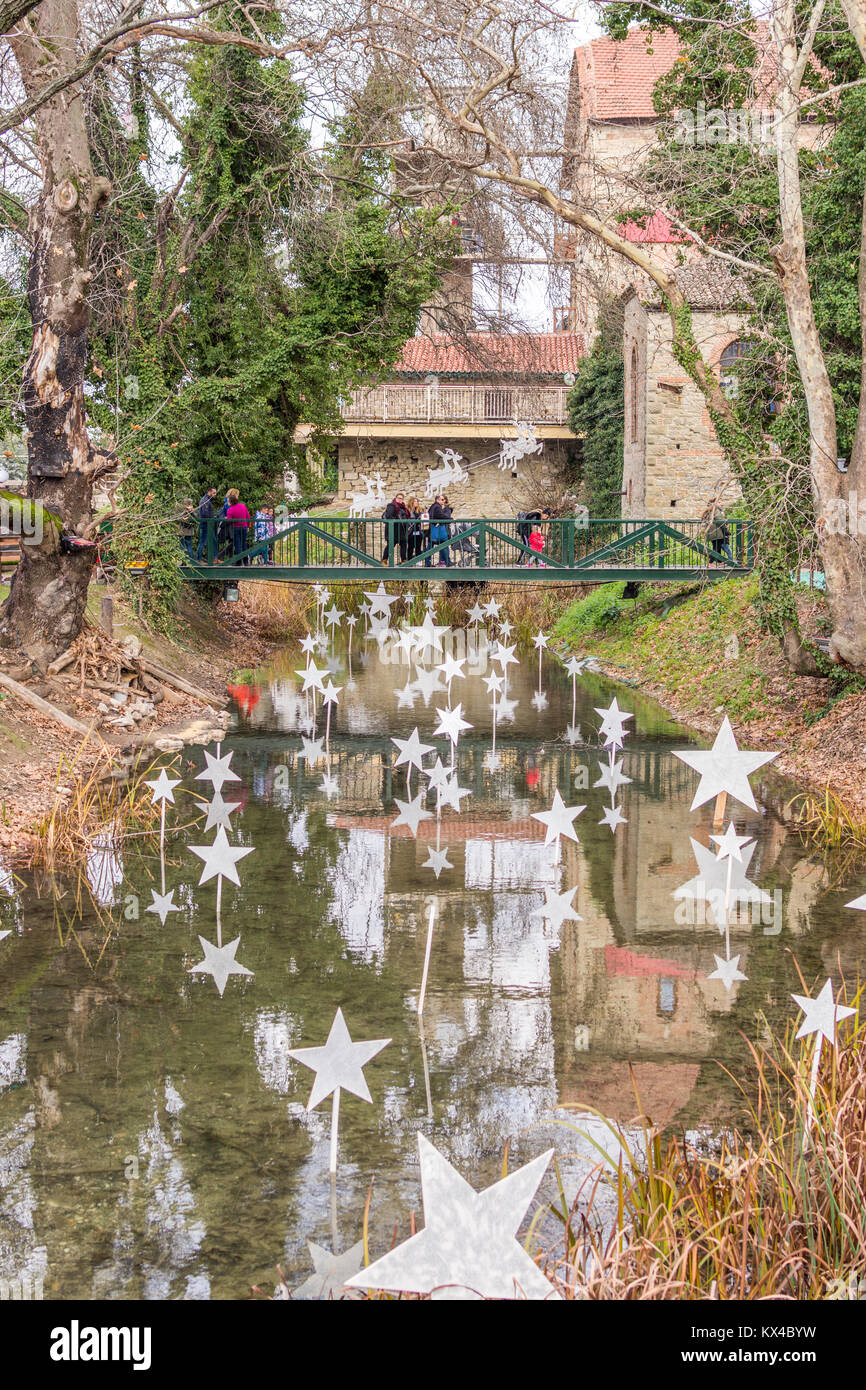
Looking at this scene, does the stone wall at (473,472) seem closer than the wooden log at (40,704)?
No

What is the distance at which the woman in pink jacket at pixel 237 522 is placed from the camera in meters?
19.2

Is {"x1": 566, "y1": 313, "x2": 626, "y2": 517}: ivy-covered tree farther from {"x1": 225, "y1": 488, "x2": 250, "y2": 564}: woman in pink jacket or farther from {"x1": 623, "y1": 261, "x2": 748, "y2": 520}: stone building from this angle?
{"x1": 225, "y1": 488, "x2": 250, "y2": 564}: woman in pink jacket

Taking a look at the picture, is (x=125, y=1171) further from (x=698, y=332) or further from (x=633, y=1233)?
(x=698, y=332)

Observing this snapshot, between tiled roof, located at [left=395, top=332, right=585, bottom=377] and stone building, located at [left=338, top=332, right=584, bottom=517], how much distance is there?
70 millimetres

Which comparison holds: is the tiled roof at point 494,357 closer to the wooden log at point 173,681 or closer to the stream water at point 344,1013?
the wooden log at point 173,681

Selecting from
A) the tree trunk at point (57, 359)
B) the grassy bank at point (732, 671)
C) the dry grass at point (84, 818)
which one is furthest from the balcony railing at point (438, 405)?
the dry grass at point (84, 818)

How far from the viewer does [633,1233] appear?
11.8 feet

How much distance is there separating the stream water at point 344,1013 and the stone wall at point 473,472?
22.7m

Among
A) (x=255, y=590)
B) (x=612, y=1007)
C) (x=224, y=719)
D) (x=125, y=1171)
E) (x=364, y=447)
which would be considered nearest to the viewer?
(x=125, y=1171)

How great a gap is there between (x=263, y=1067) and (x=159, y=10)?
1214 cm

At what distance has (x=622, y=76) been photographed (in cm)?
2856

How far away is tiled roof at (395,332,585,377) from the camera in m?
20.3

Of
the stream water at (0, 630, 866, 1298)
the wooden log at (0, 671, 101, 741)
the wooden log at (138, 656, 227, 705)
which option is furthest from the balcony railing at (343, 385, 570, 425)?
the stream water at (0, 630, 866, 1298)
